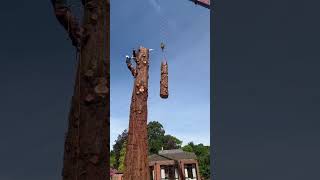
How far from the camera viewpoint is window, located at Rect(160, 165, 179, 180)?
92.1 ft

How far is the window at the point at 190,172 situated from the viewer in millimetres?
29219

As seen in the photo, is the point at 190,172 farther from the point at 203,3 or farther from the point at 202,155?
the point at 203,3

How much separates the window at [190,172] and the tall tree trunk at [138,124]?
919 inches

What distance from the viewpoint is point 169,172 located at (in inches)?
1131

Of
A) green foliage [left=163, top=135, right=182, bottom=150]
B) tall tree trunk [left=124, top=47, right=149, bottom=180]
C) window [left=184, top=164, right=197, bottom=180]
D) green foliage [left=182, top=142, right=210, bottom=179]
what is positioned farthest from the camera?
green foliage [left=163, top=135, right=182, bottom=150]

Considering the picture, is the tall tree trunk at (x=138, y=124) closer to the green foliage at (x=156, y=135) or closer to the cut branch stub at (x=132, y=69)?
the cut branch stub at (x=132, y=69)

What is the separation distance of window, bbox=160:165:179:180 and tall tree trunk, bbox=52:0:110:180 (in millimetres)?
25758

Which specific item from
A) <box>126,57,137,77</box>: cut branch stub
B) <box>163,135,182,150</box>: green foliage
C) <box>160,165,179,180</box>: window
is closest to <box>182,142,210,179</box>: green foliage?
<box>163,135,182,150</box>: green foliage

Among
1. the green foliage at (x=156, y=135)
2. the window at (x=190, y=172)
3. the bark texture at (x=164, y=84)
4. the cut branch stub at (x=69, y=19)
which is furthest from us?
the green foliage at (x=156, y=135)

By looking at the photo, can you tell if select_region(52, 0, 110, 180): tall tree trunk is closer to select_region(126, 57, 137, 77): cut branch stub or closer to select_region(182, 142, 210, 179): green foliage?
select_region(126, 57, 137, 77): cut branch stub

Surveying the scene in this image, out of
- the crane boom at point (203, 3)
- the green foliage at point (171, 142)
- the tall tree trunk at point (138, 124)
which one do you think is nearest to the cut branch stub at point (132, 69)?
the tall tree trunk at point (138, 124)
